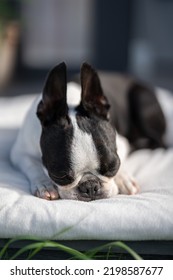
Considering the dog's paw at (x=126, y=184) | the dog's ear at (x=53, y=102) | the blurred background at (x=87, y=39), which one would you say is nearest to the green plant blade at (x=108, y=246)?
the dog's paw at (x=126, y=184)

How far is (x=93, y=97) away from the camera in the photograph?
12.2ft

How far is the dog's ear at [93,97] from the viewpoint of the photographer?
11.7 feet

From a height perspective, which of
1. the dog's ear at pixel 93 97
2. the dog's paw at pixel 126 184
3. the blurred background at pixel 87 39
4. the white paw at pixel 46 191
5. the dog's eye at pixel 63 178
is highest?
the dog's ear at pixel 93 97

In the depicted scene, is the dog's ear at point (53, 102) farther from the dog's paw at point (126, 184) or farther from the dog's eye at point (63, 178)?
the dog's paw at point (126, 184)

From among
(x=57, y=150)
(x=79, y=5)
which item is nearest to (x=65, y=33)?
(x=79, y=5)

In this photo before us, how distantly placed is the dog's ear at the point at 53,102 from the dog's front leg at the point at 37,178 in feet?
1.06

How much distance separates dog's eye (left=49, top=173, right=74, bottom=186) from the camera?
10.9 ft

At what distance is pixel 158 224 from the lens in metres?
3.07

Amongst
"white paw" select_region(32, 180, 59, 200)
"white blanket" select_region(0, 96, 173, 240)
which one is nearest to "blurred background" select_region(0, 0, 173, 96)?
"white paw" select_region(32, 180, 59, 200)

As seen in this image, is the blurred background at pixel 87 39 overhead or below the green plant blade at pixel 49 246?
below

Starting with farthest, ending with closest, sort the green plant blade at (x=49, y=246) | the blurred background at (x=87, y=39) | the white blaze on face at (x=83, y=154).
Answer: the blurred background at (x=87, y=39), the white blaze on face at (x=83, y=154), the green plant blade at (x=49, y=246)

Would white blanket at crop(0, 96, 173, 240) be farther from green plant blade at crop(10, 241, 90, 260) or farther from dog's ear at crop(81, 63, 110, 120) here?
dog's ear at crop(81, 63, 110, 120)

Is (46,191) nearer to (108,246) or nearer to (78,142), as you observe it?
(78,142)

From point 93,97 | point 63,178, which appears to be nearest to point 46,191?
point 63,178
